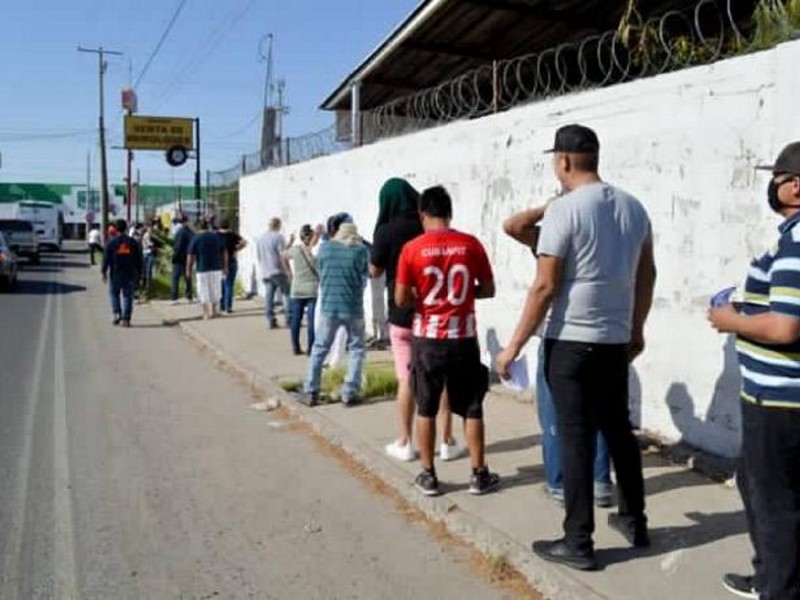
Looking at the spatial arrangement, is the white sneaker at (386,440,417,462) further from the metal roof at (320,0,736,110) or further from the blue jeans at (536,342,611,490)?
the metal roof at (320,0,736,110)

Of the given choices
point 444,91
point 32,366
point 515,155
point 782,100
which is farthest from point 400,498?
point 32,366

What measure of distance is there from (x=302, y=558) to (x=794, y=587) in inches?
93.3

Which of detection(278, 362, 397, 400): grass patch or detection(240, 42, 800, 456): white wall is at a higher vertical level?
detection(240, 42, 800, 456): white wall

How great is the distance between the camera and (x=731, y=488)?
5082mm

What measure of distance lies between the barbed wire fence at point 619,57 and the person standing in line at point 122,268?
18.2ft

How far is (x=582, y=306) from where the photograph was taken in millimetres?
3871

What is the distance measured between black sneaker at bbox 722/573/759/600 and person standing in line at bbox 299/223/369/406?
4.36 meters

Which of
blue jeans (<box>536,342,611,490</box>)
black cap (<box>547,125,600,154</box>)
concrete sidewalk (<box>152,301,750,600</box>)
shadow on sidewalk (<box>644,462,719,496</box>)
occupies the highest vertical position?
black cap (<box>547,125,600,154</box>)

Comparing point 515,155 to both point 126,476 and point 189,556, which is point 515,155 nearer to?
point 126,476

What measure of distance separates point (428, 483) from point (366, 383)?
323 cm

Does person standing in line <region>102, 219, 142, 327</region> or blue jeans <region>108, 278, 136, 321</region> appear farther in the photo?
blue jeans <region>108, 278, 136, 321</region>

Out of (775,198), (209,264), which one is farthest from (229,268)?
(775,198)

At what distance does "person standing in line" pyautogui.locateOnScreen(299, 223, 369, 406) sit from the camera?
295 inches

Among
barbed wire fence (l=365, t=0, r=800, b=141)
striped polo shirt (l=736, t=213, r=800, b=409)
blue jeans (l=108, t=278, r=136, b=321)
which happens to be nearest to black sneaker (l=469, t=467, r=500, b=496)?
striped polo shirt (l=736, t=213, r=800, b=409)
